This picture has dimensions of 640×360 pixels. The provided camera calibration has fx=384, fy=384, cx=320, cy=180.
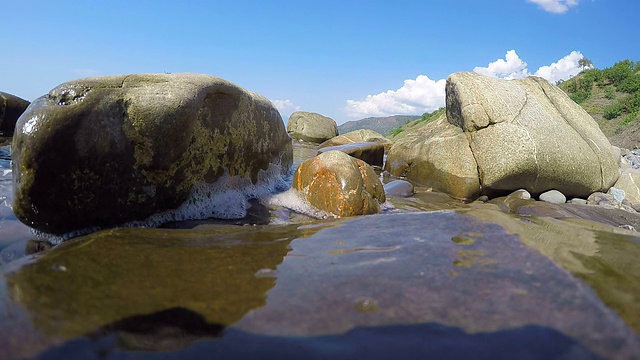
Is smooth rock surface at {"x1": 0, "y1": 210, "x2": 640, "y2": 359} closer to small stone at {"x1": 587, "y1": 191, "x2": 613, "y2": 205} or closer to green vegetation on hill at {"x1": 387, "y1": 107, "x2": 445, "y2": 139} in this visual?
small stone at {"x1": 587, "y1": 191, "x2": 613, "y2": 205}

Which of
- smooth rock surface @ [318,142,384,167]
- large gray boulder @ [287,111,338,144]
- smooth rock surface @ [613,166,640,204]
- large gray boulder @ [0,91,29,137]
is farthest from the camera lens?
large gray boulder @ [287,111,338,144]

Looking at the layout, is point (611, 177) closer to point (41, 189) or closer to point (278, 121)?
point (278, 121)

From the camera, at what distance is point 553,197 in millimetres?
7047

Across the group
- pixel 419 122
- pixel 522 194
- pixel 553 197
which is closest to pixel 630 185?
pixel 553 197

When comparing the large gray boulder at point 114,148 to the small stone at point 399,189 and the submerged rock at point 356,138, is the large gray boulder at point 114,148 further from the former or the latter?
the submerged rock at point 356,138

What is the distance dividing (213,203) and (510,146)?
540cm

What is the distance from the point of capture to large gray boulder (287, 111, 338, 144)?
23.3 metres

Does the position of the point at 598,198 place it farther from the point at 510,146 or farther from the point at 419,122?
the point at 419,122

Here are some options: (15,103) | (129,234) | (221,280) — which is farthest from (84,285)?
(15,103)

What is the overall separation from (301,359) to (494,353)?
0.71 metres

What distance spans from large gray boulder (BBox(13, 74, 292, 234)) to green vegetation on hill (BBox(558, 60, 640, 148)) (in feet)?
72.7

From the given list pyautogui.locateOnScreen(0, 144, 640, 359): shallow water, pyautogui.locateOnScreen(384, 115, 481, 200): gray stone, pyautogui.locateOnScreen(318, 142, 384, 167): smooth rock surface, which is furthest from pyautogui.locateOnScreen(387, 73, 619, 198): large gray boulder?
pyautogui.locateOnScreen(0, 144, 640, 359): shallow water

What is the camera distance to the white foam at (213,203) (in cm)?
395

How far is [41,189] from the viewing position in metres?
3.38
